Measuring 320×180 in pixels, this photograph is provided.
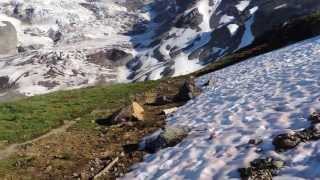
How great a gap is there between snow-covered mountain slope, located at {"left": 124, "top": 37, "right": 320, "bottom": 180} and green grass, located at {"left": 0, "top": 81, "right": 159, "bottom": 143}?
801 centimetres

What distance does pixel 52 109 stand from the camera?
37.3 meters

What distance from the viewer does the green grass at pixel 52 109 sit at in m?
31.2

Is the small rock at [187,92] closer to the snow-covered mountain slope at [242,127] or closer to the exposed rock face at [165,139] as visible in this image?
the snow-covered mountain slope at [242,127]

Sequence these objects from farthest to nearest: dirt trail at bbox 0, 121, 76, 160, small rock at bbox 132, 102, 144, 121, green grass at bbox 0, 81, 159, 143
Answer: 1. green grass at bbox 0, 81, 159, 143
2. small rock at bbox 132, 102, 144, 121
3. dirt trail at bbox 0, 121, 76, 160

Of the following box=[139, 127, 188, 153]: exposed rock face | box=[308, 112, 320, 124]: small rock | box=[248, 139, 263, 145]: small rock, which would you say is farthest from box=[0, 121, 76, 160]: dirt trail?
box=[308, 112, 320, 124]: small rock

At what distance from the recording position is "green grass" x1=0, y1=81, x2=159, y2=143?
3122 cm

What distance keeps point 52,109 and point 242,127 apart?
63.5 ft

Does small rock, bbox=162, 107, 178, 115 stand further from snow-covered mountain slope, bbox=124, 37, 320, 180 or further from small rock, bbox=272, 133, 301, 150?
small rock, bbox=272, 133, 301, 150

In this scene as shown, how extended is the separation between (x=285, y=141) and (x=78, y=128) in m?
15.0

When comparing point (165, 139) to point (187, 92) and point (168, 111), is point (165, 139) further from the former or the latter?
point (187, 92)

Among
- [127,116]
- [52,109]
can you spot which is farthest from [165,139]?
[52,109]

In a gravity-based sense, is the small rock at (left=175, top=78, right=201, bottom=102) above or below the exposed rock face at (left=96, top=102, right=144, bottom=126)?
above

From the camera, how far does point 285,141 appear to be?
1738 centimetres

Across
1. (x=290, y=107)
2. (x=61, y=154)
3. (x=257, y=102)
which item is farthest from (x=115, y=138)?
(x=290, y=107)
